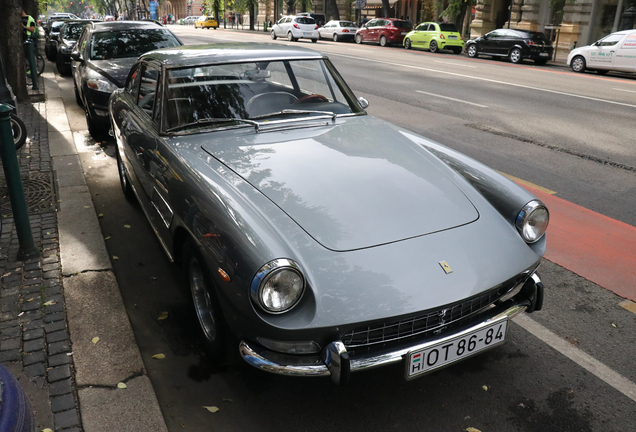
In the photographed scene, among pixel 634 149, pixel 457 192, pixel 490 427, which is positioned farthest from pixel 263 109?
pixel 634 149

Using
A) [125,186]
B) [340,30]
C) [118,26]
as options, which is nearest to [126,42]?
[118,26]

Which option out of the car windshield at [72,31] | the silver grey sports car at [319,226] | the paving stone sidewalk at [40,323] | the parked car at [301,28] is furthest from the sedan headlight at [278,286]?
the parked car at [301,28]

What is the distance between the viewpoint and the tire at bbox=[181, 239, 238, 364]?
2791 millimetres

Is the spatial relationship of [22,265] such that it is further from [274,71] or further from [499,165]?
[499,165]

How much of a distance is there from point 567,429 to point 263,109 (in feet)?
8.98

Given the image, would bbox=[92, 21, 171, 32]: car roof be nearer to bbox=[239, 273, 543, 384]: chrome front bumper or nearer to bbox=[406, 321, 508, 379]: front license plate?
bbox=[239, 273, 543, 384]: chrome front bumper

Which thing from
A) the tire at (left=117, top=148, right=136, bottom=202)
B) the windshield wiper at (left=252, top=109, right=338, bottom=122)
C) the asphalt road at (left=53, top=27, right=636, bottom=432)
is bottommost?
the asphalt road at (left=53, top=27, right=636, bottom=432)

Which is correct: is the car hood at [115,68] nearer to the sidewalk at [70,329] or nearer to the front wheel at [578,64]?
the sidewalk at [70,329]

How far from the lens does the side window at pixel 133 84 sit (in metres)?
4.91

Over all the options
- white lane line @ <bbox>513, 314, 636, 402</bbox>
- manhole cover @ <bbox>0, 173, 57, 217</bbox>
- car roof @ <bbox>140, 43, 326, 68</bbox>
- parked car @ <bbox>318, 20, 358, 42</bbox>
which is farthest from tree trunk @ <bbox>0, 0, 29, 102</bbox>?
parked car @ <bbox>318, 20, 358, 42</bbox>

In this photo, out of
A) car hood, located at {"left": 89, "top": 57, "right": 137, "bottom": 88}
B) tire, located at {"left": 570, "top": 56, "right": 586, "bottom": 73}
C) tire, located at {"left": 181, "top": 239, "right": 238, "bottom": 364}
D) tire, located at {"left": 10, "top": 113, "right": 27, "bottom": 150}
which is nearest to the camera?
tire, located at {"left": 181, "top": 239, "right": 238, "bottom": 364}

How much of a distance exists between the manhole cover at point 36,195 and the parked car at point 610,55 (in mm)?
18070

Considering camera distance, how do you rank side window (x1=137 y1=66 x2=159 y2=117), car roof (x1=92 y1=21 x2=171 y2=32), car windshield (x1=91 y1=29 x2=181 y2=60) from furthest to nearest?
car roof (x1=92 y1=21 x2=171 y2=32)
car windshield (x1=91 y1=29 x2=181 y2=60)
side window (x1=137 y1=66 x2=159 y2=117)

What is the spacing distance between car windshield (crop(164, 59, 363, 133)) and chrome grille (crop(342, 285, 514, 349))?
190 centimetres
